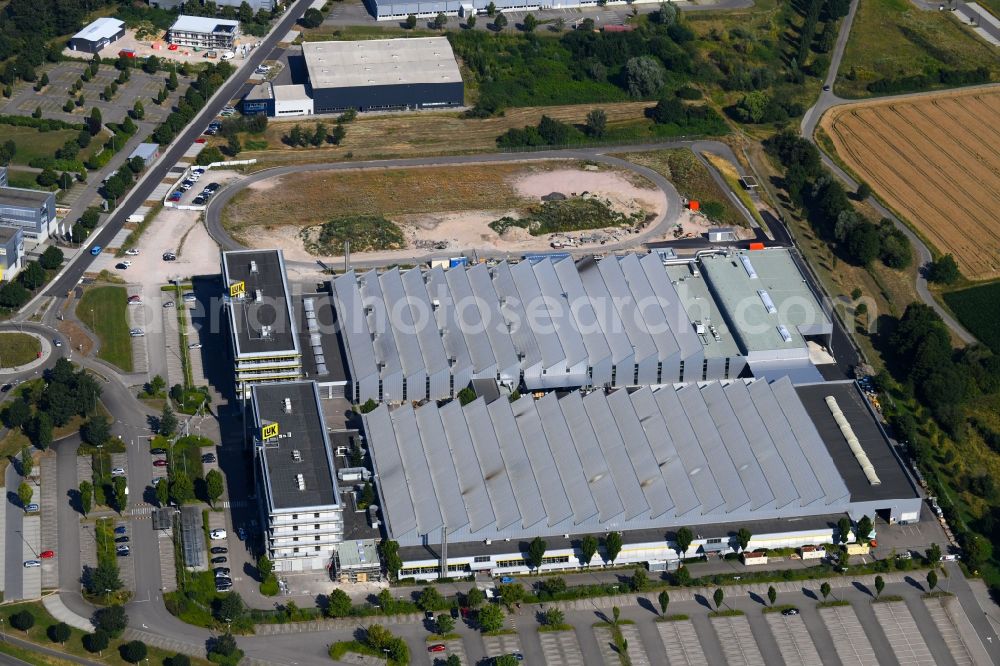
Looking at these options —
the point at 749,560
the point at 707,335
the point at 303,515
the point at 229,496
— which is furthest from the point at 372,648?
the point at 707,335

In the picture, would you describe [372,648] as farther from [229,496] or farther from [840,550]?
[840,550]

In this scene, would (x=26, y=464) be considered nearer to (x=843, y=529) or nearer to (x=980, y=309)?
(x=843, y=529)

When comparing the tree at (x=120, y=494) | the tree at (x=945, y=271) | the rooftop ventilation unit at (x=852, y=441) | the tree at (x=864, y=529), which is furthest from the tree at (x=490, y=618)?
the tree at (x=945, y=271)

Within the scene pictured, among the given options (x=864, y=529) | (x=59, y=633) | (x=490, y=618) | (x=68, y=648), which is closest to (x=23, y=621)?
(x=59, y=633)

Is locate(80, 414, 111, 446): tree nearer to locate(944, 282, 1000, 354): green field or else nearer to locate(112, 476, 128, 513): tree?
locate(112, 476, 128, 513): tree

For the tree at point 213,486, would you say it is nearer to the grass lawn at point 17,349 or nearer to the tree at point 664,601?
the grass lawn at point 17,349

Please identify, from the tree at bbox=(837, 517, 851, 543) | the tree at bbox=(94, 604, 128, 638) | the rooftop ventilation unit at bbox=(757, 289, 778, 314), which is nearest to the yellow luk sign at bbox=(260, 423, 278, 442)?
the tree at bbox=(94, 604, 128, 638)
